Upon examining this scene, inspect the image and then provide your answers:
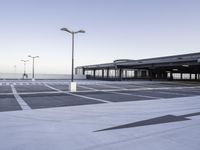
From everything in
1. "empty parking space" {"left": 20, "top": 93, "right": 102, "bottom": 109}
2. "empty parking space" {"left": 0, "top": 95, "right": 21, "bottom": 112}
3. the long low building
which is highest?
the long low building

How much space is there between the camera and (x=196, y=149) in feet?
17.3

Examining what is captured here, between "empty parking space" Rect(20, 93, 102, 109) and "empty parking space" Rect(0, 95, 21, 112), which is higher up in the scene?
"empty parking space" Rect(0, 95, 21, 112)

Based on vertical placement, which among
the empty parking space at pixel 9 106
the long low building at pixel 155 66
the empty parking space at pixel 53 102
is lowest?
the empty parking space at pixel 53 102

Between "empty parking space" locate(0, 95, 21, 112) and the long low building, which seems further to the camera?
the long low building

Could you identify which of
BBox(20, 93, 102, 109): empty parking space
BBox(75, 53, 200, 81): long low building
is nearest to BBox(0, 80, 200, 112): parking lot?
BBox(20, 93, 102, 109): empty parking space

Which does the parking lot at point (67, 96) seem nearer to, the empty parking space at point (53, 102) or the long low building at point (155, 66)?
the empty parking space at point (53, 102)

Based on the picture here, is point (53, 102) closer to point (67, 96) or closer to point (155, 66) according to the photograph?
point (67, 96)

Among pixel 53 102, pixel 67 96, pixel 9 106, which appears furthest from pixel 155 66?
pixel 9 106

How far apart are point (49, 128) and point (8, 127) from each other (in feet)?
4.55

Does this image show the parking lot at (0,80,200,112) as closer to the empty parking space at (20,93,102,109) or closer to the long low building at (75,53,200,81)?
the empty parking space at (20,93,102,109)

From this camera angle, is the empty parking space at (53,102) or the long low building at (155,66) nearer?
the empty parking space at (53,102)

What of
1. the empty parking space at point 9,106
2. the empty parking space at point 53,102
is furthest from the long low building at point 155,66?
the empty parking space at point 9,106

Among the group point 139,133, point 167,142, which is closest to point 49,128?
point 139,133

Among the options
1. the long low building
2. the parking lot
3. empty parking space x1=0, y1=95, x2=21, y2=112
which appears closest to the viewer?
empty parking space x1=0, y1=95, x2=21, y2=112
